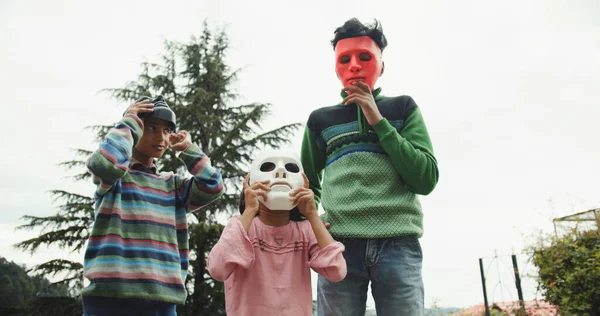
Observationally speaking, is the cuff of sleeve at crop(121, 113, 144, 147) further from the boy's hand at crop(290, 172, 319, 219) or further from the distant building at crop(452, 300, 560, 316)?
the distant building at crop(452, 300, 560, 316)

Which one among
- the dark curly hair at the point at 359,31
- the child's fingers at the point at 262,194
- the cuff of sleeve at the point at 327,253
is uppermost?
the dark curly hair at the point at 359,31

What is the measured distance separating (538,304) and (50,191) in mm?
11005

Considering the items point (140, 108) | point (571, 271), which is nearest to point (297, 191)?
point (140, 108)

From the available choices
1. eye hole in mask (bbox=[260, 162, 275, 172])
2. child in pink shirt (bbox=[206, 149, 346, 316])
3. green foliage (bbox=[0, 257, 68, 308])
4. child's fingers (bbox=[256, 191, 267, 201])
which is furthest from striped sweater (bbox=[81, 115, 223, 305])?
green foliage (bbox=[0, 257, 68, 308])

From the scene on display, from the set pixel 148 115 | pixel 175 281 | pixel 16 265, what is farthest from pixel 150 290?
pixel 16 265

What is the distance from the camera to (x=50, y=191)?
12.1 metres

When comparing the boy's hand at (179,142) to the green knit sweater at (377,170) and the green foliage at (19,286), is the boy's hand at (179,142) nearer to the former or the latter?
the green knit sweater at (377,170)

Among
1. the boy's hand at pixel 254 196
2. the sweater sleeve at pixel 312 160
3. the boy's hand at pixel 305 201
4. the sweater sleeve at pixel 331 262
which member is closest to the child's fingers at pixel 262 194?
the boy's hand at pixel 254 196

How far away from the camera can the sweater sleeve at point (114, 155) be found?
2.52 metres

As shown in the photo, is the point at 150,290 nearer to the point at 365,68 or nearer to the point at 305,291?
the point at 305,291

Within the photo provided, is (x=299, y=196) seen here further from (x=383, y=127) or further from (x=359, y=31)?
(x=359, y=31)

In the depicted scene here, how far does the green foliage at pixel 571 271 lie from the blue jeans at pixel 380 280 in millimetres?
4387

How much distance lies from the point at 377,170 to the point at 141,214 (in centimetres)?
130

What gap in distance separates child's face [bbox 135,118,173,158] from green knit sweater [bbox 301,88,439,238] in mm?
977
